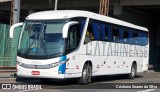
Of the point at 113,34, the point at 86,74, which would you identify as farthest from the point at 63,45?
the point at 113,34

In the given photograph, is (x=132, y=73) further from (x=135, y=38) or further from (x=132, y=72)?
(x=135, y=38)

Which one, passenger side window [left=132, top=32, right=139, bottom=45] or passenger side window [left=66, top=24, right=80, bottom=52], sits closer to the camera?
passenger side window [left=66, top=24, right=80, bottom=52]

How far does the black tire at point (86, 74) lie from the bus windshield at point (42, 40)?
1934mm

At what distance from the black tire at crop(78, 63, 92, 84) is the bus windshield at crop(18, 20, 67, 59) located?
1.93m

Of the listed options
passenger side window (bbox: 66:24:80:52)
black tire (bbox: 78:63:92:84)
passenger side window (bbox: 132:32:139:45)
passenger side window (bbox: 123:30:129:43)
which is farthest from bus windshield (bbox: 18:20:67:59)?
passenger side window (bbox: 132:32:139:45)

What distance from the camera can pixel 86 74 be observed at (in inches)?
744

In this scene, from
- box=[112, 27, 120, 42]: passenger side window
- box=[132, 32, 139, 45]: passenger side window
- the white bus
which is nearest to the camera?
the white bus

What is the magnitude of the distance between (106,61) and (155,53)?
3960 cm

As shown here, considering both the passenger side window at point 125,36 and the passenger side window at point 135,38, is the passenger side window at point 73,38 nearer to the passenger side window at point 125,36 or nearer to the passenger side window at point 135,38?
the passenger side window at point 125,36

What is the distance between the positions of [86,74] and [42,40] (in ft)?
9.05

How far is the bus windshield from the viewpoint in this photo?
17.3 metres

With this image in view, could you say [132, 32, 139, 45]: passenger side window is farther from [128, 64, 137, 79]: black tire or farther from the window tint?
[128, 64, 137, 79]: black tire

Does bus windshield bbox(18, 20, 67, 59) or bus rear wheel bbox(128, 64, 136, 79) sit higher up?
bus windshield bbox(18, 20, 67, 59)

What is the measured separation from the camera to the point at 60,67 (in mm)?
17125
